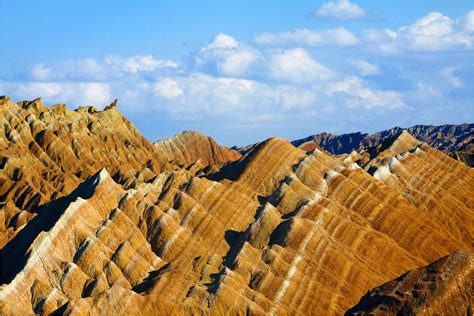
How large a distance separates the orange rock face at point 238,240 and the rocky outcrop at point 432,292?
2414 cm

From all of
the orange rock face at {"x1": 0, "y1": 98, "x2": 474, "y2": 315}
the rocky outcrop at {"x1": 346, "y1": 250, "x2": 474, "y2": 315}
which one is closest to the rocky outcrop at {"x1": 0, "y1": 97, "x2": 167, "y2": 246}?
the orange rock face at {"x1": 0, "y1": 98, "x2": 474, "y2": 315}

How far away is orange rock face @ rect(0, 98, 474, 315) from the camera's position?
248 feet

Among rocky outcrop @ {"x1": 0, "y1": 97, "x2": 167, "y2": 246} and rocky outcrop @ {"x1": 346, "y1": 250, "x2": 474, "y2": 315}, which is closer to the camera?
rocky outcrop @ {"x1": 346, "y1": 250, "x2": 474, "y2": 315}

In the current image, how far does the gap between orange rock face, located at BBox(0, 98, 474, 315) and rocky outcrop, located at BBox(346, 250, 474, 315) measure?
950 inches

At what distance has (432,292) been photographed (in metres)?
50.7

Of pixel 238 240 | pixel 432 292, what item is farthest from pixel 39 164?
pixel 432 292

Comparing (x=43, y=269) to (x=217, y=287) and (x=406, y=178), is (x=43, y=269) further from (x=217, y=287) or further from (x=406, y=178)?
(x=406, y=178)

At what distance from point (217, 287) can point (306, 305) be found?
8578 millimetres

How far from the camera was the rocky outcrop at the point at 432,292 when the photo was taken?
163ft

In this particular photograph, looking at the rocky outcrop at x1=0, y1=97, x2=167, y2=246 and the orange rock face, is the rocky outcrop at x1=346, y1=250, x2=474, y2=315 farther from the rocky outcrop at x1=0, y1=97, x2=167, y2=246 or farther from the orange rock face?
the rocky outcrop at x1=0, y1=97, x2=167, y2=246

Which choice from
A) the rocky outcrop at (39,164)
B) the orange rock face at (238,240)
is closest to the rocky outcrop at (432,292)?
the orange rock face at (238,240)

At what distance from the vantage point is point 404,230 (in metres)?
92.5

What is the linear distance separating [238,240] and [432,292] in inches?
1455

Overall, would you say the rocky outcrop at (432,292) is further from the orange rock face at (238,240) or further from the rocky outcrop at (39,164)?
the rocky outcrop at (39,164)
